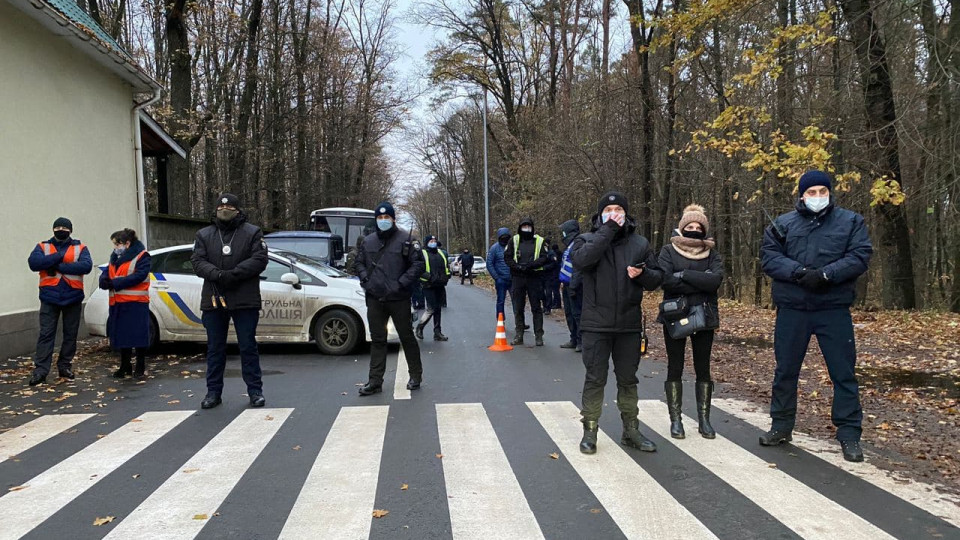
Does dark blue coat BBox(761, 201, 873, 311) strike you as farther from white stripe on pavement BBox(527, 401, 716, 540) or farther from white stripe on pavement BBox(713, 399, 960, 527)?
white stripe on pavement BBox(527, 401, 716, 540)

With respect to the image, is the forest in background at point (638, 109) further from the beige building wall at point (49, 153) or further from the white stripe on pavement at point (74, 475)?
the white stripe on pavement at point (74, 475)

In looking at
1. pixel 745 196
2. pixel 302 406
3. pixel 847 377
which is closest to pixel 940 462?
pixel 847 377

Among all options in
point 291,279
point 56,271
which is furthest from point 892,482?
point 56,271

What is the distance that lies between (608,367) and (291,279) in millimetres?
5795

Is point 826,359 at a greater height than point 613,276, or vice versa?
point 613,276

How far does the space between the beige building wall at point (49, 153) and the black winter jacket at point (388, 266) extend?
617cm

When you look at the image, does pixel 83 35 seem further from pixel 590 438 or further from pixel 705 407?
pixel 705 407

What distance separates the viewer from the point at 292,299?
9.49 metres

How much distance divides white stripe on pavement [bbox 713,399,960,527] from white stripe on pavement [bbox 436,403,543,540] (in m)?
2.33

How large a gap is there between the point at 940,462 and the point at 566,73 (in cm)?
2745

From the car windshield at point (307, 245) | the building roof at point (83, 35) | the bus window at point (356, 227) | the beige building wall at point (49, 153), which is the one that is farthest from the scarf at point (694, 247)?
the bus window at point (356, 227)

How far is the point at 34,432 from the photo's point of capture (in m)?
5.69

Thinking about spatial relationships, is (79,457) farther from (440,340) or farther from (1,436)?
(440,340)

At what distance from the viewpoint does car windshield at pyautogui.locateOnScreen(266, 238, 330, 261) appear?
1408 centimetres
